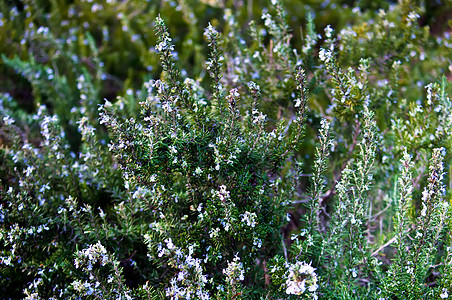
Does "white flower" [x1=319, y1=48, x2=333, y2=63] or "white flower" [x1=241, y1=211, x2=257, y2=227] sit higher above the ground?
"white flower" [x1=319, y1=48, x2=333, y2=63]

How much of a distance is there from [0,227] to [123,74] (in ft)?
8.60

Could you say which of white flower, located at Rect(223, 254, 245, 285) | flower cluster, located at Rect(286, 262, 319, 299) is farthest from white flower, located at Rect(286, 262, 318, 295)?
white flower, located at Rect(223, 254, 245, 285)

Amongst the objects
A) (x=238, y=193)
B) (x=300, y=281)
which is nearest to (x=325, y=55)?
(x=238, y=193)

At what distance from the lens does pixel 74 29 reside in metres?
4.34

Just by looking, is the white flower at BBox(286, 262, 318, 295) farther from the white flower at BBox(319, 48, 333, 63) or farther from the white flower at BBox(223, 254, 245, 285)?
the white flower at BBox(319, 48, 333, 63)

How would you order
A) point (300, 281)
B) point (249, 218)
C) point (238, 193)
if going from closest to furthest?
point (300, 281), point (249, 218), point (238, 193)

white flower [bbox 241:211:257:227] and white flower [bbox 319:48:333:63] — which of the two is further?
white flower [bbox 319:48:333:63]

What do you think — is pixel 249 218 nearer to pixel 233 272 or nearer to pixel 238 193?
pixel 238 193

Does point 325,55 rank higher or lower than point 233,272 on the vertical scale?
higher

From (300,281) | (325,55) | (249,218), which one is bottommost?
(300,281)

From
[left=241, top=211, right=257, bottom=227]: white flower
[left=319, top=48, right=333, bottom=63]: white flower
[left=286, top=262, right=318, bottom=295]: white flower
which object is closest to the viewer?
[left=286, top=262, right=318, bottom=295]: white flower

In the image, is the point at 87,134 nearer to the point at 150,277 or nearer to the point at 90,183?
the point at 90,183

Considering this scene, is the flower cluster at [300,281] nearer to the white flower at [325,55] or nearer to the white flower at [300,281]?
the white flower at [300,281]

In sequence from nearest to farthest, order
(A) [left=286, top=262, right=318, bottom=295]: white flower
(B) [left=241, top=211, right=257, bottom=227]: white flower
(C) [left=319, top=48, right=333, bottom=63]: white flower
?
1. (A) [left=286, top=262, right=318, bottom=295]: white flower
2. (B) [left=241, top=211, right=257, bottom=227]: white flower
3. (C) [left=319, top=48, right=333, bottom=63]: white flower
